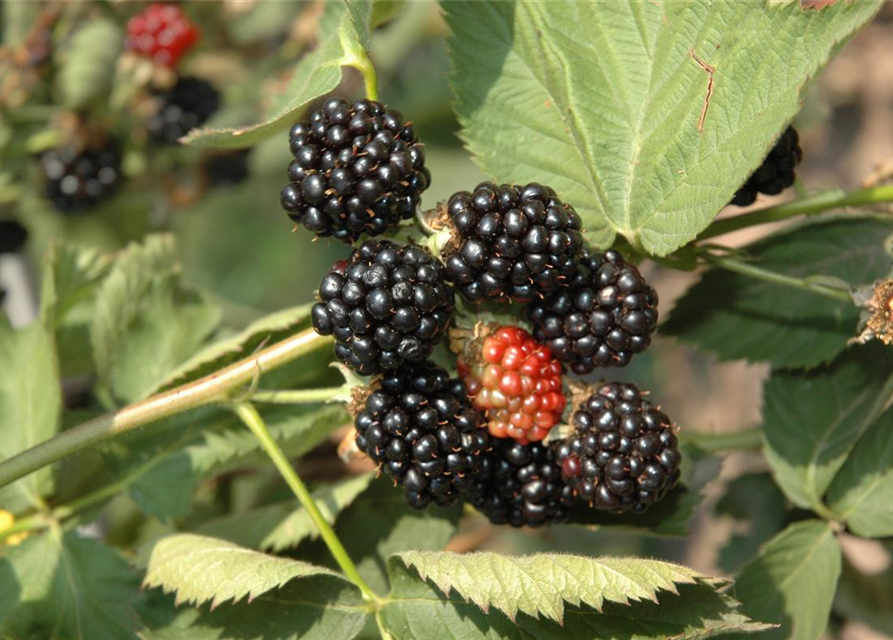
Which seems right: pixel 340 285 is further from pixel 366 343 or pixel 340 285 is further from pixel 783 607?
pixel 783 607

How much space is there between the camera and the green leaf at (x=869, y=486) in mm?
1650

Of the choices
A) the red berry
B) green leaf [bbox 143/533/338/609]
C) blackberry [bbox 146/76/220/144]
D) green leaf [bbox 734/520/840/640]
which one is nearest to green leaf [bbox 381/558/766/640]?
green leaf [bbox 143/533/338/609]

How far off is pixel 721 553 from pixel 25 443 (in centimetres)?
169

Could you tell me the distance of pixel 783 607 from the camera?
1748mm

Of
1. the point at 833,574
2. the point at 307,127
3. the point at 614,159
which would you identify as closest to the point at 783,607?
the point at 833,574

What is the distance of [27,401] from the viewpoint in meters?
1.78

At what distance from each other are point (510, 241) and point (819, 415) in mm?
884

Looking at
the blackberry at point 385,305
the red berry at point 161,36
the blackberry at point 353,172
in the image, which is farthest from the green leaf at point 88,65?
the blackberry at point 385,305

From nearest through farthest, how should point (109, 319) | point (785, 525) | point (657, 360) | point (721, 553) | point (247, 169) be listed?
1. point (109, 319)
2. point (785, 525)
3. point (721, 553)
4. point (247, 169)
5. point (657, 360)

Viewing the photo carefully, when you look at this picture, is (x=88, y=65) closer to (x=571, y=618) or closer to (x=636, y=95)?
(x=636, y=95)

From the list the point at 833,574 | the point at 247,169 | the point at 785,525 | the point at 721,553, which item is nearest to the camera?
the point at 833,574

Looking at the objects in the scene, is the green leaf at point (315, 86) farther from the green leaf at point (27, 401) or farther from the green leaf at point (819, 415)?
the green leaf at point (819, 415)

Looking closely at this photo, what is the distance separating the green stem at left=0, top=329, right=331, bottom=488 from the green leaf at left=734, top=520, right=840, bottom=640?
941 mm

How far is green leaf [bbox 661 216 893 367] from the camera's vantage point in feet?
5.65
